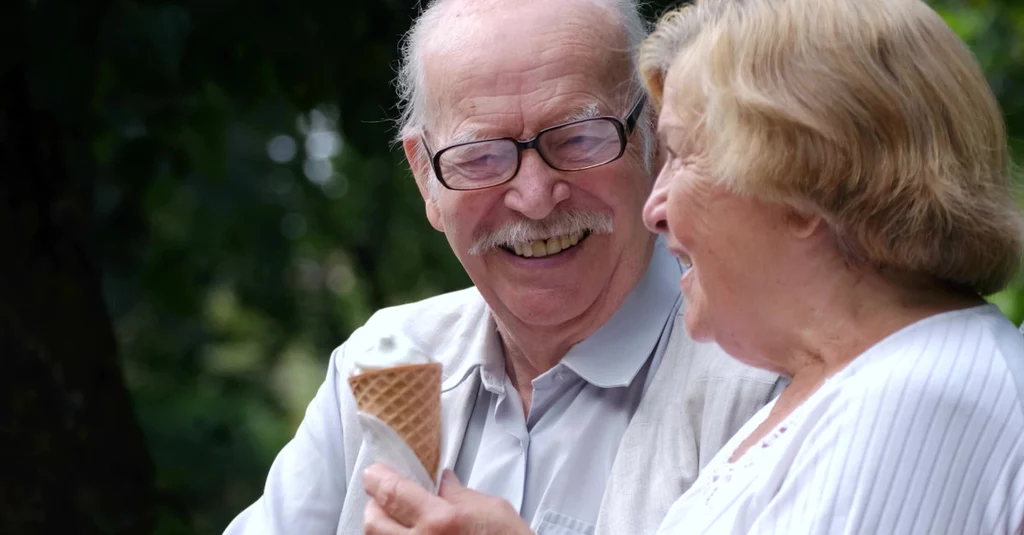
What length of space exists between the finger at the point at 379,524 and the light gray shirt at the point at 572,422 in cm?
48

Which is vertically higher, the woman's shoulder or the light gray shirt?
the woman's shoulder

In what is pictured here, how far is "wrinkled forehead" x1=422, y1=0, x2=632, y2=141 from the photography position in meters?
2.47

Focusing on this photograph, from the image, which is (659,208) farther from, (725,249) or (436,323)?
(436,323)

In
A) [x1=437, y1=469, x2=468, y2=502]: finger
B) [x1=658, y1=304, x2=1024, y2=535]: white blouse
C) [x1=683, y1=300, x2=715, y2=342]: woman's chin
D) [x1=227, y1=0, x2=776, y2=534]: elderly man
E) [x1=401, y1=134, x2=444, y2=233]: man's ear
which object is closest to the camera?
[x1=658, y1=304, x2=1024, y2=535]: white blouse

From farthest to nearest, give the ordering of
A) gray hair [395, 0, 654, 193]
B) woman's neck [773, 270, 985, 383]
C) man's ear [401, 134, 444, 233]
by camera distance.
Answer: man's ear [401, 134, 444, 233], gray hair [395, 0, 654, 193], woman's neck [773, 270, 985, 383]

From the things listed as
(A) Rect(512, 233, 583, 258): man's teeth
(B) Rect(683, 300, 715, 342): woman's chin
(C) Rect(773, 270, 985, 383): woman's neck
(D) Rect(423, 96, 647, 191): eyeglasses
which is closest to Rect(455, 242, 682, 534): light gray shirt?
(A) Rect(512, 233, 583, 258): man's teeth

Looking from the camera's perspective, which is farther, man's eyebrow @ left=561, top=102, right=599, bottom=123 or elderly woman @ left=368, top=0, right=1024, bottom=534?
man's eyebrow @ left=561, top=102, right=599, bottom=123

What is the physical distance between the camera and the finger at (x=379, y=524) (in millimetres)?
1926

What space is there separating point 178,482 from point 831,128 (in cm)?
490

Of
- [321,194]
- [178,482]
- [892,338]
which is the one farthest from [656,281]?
[178,482]

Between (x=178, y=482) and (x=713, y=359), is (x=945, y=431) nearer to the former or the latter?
(x=713, y=359)

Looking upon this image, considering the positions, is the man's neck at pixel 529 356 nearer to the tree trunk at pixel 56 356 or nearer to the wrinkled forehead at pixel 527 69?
the wrinkled forehead at pixel 527 69

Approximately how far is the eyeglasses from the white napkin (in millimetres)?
690

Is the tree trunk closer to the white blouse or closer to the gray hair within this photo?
the gray hair
